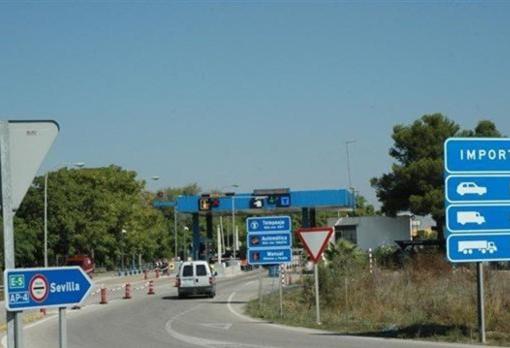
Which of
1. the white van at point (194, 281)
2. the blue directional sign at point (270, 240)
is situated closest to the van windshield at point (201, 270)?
the white van at point (194, 281)

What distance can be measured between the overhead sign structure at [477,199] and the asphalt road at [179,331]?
2351 mm

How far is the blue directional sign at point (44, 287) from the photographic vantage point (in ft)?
21.7

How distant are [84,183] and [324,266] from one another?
59957 millimetres

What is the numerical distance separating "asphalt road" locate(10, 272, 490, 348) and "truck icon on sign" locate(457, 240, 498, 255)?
2.20 m

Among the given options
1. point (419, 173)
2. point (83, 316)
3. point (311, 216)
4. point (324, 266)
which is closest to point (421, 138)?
point (419, 173)

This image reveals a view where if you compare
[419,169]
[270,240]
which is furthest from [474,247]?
[419,169]

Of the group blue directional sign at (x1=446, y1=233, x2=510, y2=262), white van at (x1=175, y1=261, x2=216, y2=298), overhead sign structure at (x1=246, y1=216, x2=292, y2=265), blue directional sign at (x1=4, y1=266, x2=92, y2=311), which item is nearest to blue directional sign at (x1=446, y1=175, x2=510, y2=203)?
blue directional sign at (x1=446, y1=233, x2=510, y2=262)

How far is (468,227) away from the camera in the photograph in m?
18.1

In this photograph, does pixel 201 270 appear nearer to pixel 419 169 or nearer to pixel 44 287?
pixel 419 169

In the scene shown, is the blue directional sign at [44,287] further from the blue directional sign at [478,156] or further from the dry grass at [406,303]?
the blue directional sign at [478,156]

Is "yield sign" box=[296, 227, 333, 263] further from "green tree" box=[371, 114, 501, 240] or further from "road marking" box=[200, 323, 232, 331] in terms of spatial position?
"green tree" box=[371, 114, 501, 240]

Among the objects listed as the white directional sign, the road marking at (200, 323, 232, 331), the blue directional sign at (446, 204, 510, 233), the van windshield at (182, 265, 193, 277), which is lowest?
the road marking at (200, 323, 232, 331)

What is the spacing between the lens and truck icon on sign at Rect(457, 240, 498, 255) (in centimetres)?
1792

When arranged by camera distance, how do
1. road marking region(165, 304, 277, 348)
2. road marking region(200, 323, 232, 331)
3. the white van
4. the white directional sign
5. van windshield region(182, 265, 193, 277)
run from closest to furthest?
the white directional sign < road marking region(165, 304, 277, 348) < road marking region(200, 323, 232, 331) < the white van < van windshield region(182, 265, 193, 277)
